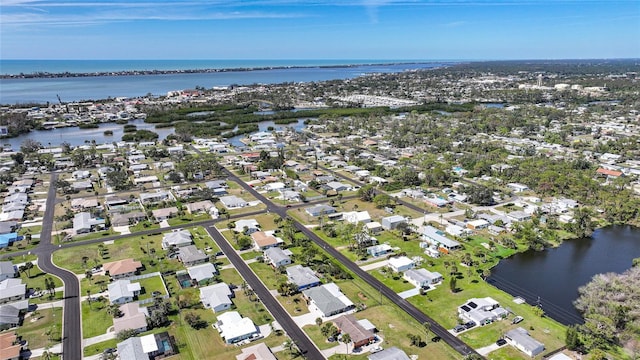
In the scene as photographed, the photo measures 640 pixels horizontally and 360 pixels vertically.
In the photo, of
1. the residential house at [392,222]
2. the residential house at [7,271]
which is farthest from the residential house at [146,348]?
the residential house at [392,222]

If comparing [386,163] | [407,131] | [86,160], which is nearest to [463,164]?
[386,163]

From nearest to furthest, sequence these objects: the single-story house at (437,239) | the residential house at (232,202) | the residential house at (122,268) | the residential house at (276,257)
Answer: the residential house at (122,268) < the residential house at (276,257) < the single-story house at (437,239) < the residential house at (232,202)

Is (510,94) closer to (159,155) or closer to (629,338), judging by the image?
(159,155)

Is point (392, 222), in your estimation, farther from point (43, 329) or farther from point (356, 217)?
point (43, 329)

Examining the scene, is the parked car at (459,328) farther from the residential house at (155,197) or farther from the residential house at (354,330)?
the residential house at (155,197)

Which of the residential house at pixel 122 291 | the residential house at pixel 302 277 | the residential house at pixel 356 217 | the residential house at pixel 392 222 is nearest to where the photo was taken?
the residential house at pixel 122 291

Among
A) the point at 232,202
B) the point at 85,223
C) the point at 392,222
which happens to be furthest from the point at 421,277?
the point at 85,223
